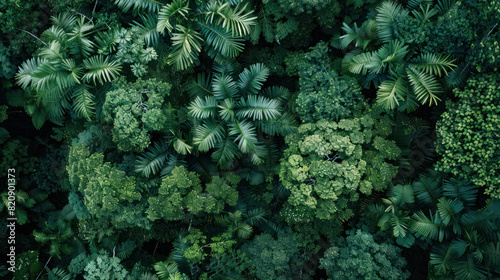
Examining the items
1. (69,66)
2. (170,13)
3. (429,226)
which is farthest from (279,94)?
(69,66)

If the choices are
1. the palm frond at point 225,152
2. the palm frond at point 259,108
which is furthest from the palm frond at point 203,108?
the palm frond at point 225,152

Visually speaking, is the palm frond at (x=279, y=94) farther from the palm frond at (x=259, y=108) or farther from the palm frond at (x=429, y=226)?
the palm frond at (x=429, y=226)

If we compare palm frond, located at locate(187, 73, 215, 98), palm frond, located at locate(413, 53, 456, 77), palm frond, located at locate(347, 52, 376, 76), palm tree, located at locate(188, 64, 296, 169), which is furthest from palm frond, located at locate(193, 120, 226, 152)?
palm frond, located at locate(413, 53, 456, 77)

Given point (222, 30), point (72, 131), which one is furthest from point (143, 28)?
point (72, 131)

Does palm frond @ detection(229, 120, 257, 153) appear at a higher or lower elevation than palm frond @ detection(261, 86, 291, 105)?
lower

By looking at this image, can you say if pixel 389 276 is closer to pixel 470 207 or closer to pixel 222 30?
pixel 470 207

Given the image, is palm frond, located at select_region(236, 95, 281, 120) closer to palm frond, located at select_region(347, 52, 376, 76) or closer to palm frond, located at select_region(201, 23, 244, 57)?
palm frond, located at select_region(201, 23, 244, 57)
